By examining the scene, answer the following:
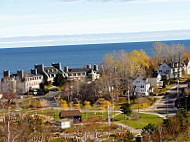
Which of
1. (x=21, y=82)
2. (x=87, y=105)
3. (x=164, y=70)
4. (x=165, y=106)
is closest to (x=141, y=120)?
(x=165, y=106)

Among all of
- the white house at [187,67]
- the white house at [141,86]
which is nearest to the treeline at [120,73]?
the white house at [187,67]

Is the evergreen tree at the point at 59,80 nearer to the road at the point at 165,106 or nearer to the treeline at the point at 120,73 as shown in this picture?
the treeline at the point at 120,73

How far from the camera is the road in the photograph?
51.5m

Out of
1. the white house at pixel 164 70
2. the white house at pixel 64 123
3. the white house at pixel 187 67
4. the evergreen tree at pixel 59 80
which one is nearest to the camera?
the white house at pixel 64 123

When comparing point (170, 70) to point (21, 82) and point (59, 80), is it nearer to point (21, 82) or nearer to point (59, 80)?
point (59, 80)

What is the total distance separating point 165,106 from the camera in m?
55.8

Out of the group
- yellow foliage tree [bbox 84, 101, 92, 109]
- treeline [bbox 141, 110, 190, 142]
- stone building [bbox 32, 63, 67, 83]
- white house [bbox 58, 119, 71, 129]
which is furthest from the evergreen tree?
treeline [bbox 141, 110, 190, 142]

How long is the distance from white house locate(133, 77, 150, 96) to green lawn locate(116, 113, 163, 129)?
48.7ft

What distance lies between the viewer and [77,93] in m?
64.2

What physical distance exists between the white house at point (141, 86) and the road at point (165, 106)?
4358 mm

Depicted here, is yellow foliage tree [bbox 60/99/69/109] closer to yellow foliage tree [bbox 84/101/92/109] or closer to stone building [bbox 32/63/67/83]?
yellow foliage tree [bbox 84/101/92/109]

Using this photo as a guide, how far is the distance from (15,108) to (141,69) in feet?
102

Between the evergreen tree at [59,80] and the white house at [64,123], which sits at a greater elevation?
the evergreen tree at [59,80]

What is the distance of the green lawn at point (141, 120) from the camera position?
45.7m
